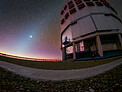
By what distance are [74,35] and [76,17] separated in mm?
7300

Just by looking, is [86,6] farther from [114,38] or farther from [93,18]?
[114,38]

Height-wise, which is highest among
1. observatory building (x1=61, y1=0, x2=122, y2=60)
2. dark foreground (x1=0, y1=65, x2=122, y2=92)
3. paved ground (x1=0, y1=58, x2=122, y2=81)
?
observatory building (x1=61, y1=0, x2=122, y2=60)

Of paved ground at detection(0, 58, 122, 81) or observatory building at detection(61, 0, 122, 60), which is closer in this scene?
paved ground at detection(0, 58, 122, 81)

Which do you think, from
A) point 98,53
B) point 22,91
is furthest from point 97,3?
point 22,91

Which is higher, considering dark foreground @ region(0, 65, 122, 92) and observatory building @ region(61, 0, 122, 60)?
observatory building @ region(61, 0, 122, 60)

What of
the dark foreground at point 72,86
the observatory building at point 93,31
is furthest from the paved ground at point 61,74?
the observatory building at point 93,31

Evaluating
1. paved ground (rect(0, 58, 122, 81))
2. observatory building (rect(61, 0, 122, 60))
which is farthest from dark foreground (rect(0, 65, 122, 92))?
observatory building (rect(61, 0, 122, 60))

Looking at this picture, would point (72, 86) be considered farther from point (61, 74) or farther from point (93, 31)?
point (93, 31)

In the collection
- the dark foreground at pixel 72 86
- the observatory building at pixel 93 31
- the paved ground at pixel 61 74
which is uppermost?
the observatory building at pixel 93 31

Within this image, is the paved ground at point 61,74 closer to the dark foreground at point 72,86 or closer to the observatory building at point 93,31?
the dark foreground at point 72,86

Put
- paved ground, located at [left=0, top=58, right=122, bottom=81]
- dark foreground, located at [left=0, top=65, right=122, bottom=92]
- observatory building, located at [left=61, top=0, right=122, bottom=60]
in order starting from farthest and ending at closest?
observatory building, located at [left=61, top=0, right=122, bottom=60] → paved ground, located at [left=0, top=58, right=122, bottom=81] → dark foreground, located at [left=0, top=65, right=122, bottom=92]

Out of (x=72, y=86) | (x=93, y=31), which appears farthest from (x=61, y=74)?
(x=93, y=31)

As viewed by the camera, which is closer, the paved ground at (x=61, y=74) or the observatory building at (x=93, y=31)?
the paved ground at (x=61, y=74)

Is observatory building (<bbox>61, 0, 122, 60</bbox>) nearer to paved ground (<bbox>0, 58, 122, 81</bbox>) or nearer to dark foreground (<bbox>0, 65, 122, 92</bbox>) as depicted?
paved ground (<bbox>0, 58, 122, 81</bbox>)
